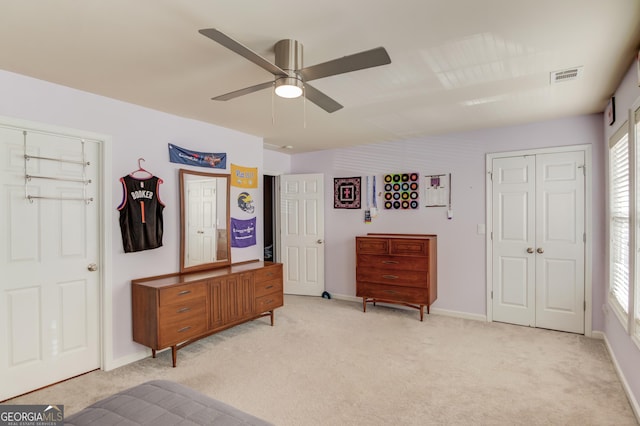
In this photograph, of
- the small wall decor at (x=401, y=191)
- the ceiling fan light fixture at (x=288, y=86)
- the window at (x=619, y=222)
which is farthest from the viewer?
the small wall decor at (x=401, y=191)

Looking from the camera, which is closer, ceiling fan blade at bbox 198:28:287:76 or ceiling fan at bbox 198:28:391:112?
ceiling fan blade at bbox 198:28:287:76

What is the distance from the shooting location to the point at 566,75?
8.60 feet

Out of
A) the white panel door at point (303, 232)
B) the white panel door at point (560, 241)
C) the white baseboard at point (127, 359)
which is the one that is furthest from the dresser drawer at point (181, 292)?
the white panel door at point (560, 241)

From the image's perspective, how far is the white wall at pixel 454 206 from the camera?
3713 mm

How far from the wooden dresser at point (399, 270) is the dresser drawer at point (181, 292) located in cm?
219

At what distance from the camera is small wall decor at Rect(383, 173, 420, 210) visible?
15.7 feet

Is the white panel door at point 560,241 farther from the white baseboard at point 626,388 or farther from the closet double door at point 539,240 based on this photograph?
the white baseboard at point 626,388

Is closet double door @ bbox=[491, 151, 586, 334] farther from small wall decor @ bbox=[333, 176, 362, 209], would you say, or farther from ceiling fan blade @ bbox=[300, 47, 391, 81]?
ceiling fan blade @ bbox=[300, 47, 391, 81]

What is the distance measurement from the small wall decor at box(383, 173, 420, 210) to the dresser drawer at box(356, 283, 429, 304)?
1.17m

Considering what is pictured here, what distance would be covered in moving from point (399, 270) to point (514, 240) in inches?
55.8

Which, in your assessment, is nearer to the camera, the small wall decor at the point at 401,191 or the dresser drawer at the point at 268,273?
the dresser drawer at the point at 268,273

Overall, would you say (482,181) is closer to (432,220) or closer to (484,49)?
(432,220)

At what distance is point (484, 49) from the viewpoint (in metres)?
2.21

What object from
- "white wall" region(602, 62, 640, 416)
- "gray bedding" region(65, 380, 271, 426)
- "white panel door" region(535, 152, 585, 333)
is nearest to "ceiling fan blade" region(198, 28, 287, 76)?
"gray bedding" region(65, 380, 271, 426)
